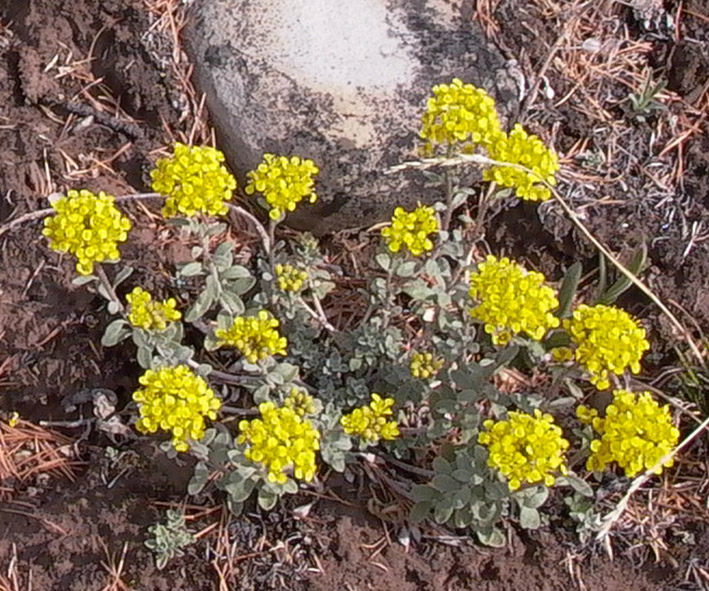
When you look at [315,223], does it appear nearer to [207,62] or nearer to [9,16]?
[207,62]

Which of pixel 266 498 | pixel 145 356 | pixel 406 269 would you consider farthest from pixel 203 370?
pixel 406 269

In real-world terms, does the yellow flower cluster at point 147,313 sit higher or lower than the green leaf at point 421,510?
higher

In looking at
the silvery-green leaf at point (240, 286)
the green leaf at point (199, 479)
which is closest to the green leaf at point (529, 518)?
the green leaf at point (199, 479)

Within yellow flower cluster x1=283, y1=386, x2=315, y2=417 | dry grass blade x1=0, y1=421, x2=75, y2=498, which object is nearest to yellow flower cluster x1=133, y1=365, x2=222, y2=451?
yellow flower cluster x1=283, y1=386, x2=315, y2=417

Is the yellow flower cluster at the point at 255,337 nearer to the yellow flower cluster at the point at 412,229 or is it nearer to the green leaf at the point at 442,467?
the yellow flower cluster at the point at 412,229

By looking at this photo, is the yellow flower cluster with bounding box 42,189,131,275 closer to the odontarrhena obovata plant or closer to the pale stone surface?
the odontarrhena obovata plant

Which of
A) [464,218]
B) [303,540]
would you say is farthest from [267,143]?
[303,540]

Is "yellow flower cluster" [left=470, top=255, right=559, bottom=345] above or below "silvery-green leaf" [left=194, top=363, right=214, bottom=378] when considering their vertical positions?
above
